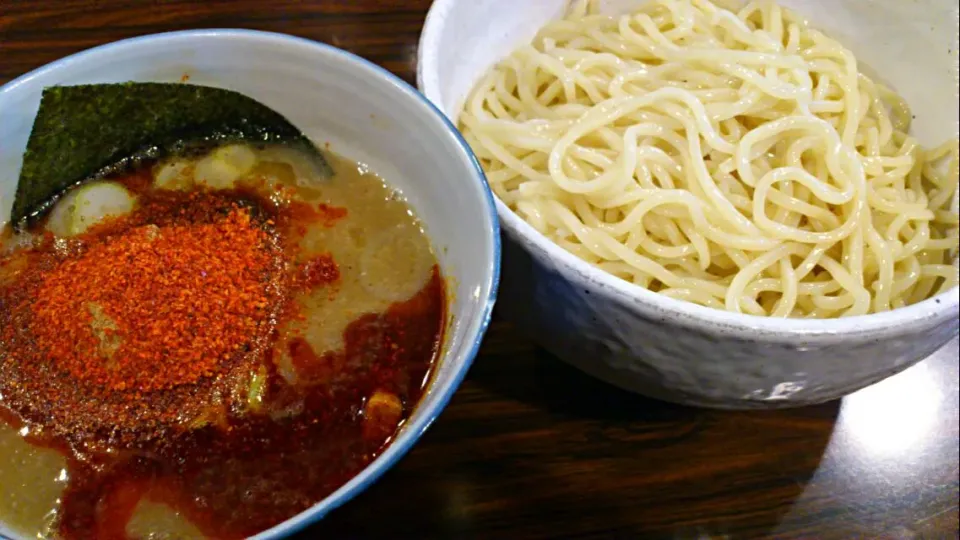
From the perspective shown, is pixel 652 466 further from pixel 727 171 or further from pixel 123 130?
pixel 123 130

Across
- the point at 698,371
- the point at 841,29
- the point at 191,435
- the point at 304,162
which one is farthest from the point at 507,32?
the point at 191,435

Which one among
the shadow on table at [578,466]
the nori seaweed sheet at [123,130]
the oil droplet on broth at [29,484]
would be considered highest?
the nori seaweed sheet at [123,130]

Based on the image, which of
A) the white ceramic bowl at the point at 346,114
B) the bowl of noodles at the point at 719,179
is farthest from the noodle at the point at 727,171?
the white ceramic bowl at the point at 346,114

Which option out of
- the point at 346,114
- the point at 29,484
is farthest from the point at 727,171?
the point at 29,484

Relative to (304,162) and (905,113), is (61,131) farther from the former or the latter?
(905,113)

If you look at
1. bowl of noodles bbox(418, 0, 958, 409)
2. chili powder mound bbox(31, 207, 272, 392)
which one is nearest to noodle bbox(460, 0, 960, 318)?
bowl of noodles bbox(418, 0, 958, 409)

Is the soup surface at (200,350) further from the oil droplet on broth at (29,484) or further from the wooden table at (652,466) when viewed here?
the wooden table at (652,466)

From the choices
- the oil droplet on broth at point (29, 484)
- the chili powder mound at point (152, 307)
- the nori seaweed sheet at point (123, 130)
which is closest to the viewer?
the oil droplet on broth at point (29, 484)

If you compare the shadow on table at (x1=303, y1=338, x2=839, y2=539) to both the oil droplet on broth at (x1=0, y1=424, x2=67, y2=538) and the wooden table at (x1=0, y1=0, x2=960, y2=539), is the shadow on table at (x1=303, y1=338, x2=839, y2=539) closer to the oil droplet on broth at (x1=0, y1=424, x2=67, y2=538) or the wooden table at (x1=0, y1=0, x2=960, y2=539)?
the wooden table at (x1=0, y1=0, x2=960, y2=539)
